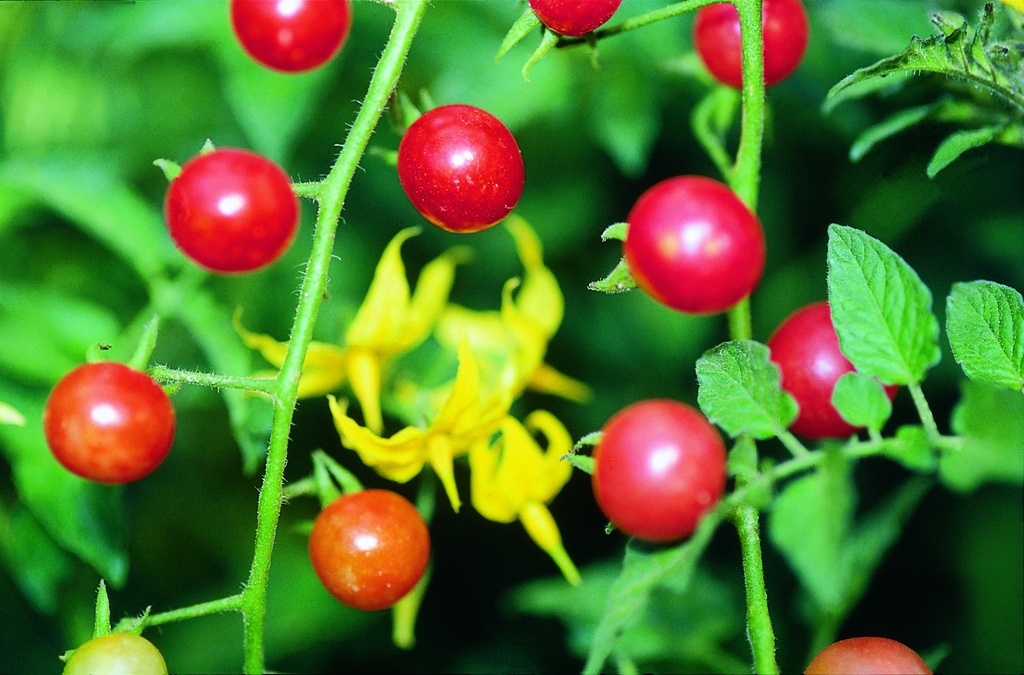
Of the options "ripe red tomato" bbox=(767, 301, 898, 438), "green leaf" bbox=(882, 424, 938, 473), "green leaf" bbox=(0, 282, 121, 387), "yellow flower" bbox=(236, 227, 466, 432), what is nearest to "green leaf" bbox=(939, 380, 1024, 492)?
"green leaf" bbox=(882, 424, 938, 473)

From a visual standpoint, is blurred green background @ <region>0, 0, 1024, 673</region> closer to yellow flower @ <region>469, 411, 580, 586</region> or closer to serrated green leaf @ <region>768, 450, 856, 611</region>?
yellow flower @ <region>469, 411, 580, 586</region>

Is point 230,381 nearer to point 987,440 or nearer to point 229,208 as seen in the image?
point 229,208

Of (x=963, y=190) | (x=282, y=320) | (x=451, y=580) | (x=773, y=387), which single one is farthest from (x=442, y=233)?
(x=773, y=387)

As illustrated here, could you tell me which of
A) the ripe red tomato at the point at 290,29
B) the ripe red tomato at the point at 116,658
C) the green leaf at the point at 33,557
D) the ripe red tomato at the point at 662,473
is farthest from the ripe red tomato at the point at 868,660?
the green leaf at the point at 33,557

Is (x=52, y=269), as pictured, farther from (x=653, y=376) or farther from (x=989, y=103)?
(x=989, y=103)

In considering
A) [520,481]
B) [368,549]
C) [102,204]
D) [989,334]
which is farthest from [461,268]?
[989,334]

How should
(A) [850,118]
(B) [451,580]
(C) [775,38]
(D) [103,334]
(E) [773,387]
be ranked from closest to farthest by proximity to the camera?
(E) [773,387]
(C) [775,38]
(D) [103,334]
(A) [850,118]
(B) [451,580]

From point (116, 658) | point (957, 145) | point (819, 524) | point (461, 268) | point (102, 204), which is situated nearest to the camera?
point (819, 524)

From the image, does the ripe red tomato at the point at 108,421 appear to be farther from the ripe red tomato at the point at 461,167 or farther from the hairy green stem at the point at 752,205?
the hairy green stem at the point at 752,205
